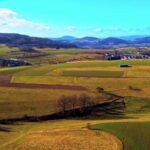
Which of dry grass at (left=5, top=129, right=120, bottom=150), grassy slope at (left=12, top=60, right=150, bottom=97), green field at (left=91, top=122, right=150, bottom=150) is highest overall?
grassy slope at (left=12, top=60, right=150, bottom=97)

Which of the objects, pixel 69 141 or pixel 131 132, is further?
pixel 131 132

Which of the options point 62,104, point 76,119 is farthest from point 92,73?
point 76,119

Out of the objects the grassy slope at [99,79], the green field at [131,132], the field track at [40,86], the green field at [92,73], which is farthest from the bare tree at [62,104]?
the green field at [92,73]

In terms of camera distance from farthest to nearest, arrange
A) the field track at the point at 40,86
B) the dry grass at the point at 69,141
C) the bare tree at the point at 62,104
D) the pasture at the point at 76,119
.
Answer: the field track at the point at 40,86 < the bare tree at the point at 62,104 < the pasture at the point at 76,119 < the dry grass at the point at 69,141

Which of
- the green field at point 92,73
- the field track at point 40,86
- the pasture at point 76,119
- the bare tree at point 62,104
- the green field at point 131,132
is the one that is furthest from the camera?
the green field at point 92,73

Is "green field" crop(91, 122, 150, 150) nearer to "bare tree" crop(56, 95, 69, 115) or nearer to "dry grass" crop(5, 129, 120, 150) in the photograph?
"dry grass" crop(5, 129, 120, 150)

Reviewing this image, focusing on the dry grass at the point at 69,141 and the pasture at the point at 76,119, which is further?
the pasture at the point at 76,119

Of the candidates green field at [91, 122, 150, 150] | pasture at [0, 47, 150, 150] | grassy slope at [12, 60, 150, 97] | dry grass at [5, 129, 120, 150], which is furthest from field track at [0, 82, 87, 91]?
dry grass at [5, 129, 120, 150]

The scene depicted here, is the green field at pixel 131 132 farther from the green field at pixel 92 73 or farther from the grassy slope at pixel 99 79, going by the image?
the green field at pixel 92 73

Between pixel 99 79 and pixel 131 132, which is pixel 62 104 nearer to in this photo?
pixel 131 132

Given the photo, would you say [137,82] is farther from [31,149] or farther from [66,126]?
[31,149]
